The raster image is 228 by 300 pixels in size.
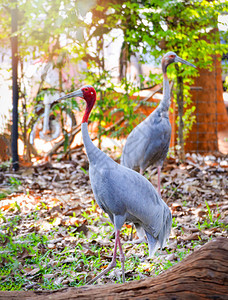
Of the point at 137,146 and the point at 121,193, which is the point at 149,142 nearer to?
the point at 137,146

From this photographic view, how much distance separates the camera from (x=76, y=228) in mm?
3881

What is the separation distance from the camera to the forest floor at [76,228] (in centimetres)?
307

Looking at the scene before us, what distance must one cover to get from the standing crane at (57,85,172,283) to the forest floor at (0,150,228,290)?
350 mm

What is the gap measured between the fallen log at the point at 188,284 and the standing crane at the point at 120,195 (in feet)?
2.86

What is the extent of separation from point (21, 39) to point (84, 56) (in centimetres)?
114

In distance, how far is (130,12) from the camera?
6.29m

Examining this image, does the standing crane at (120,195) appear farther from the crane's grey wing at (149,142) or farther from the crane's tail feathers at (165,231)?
the crane's grey wing at (149,142)

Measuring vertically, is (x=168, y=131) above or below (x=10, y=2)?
below

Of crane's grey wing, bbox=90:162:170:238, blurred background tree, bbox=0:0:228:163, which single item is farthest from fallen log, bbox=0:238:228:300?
blurred background tree, bbox=0:0:228:163

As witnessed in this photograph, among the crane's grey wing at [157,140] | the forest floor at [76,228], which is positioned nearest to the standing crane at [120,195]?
the forest floor at [76,228]

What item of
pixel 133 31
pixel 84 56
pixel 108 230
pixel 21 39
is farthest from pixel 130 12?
pixel 108 230

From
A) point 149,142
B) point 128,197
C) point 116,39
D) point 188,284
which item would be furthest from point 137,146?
point 116,39

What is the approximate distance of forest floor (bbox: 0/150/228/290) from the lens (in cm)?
307

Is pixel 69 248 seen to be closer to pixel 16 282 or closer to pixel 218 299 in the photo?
pixel 16 282
